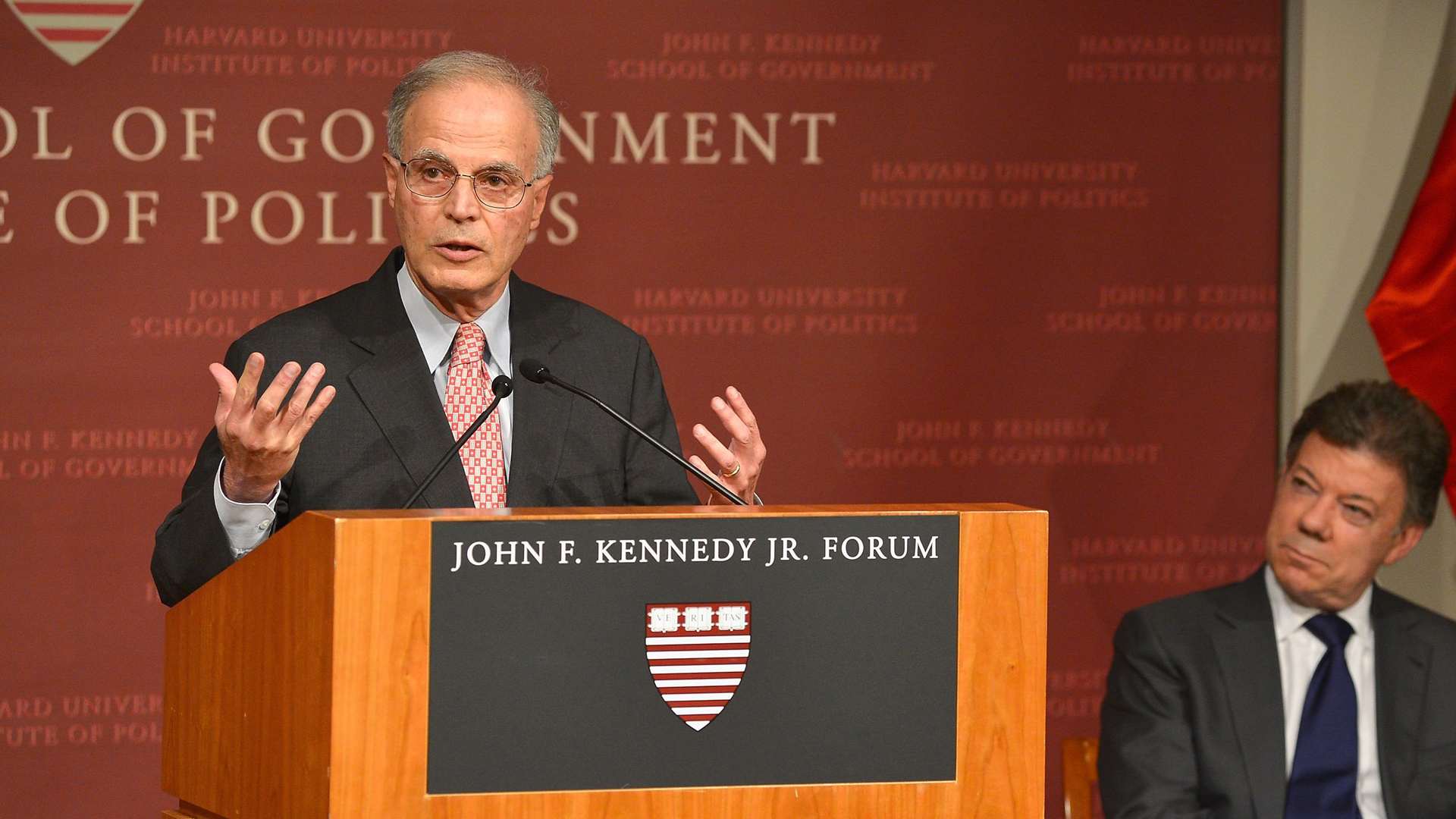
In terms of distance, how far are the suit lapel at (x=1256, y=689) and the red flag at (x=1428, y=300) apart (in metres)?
0.97

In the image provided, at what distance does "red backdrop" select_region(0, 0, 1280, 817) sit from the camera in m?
3.53

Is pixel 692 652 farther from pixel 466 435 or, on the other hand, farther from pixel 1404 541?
pixel 1404 541

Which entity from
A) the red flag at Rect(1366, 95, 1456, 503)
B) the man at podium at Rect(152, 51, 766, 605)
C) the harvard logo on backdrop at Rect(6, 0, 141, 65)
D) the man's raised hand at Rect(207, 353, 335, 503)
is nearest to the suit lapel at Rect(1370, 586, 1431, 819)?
the red flag at Rect(1366, 95, 1456, 503)

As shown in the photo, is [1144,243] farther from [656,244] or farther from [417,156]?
[417,156]

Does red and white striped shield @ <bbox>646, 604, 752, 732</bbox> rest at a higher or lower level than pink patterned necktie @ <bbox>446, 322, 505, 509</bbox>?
lower

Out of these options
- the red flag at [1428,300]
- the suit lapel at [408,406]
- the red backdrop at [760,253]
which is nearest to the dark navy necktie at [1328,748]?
the red flag at [1428,300]

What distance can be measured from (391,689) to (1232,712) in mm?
1781

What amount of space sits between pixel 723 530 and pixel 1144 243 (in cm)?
267

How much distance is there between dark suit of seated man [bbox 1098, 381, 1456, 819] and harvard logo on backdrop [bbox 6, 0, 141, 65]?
2464 millimetres

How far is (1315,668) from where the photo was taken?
111 inches

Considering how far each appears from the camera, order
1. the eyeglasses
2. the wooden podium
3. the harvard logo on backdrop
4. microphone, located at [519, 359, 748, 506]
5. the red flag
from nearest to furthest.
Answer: the wooden podium < microphone, located at [519, 359, 748, 506] < the eyeglasses < the harvard logo on backdrop < the red flag

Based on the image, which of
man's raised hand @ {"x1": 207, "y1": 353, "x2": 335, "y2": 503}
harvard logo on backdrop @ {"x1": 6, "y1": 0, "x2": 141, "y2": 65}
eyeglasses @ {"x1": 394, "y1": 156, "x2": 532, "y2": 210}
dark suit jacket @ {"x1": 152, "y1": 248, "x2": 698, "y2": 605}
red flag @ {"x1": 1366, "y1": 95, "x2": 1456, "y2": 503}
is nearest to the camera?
man's raised hand @ {"x1": 207, "y1": 353, "x2": 335, "y2": 503}

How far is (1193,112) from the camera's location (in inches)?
154

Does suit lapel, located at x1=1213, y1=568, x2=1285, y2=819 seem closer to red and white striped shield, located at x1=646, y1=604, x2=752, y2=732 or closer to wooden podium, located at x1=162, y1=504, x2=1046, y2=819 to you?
wooden podium, located at x1=162, y1=504, x2=1046, y2=819
